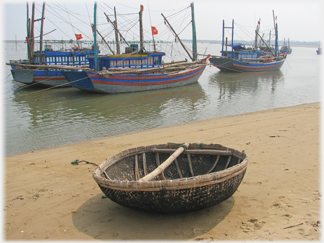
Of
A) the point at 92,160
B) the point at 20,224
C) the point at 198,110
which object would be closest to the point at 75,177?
the point at 92,160

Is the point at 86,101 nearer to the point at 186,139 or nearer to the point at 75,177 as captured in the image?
the point at 186,139

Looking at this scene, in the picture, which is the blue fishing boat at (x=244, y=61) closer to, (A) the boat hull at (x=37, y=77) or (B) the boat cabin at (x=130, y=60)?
(B) the boat cabin at (x=130, y=60)

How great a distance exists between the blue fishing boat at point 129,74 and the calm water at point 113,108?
718mm

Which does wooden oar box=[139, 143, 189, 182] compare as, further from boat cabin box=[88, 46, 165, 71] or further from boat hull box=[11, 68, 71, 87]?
boat hull box=[11, 68, 71, 87]

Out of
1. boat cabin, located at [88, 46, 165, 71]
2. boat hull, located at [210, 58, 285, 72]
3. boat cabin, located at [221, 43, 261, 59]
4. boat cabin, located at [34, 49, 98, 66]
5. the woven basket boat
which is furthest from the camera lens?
boat cabin, located at [221, 43, 261, 59]

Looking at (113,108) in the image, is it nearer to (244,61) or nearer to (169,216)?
(169,216)

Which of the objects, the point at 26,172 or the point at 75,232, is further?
the point at 26,172

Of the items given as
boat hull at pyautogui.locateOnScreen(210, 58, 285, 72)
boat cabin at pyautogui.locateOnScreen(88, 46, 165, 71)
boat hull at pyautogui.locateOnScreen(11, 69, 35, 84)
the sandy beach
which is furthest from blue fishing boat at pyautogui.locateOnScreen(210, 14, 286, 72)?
the sandy beach

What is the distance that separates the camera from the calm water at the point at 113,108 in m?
12.1

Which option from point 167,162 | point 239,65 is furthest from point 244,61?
point 167,162

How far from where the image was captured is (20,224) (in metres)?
4.75

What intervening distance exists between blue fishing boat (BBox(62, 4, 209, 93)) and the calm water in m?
0.72

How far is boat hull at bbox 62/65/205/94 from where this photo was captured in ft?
67.4

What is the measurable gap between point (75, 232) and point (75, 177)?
2.28m
